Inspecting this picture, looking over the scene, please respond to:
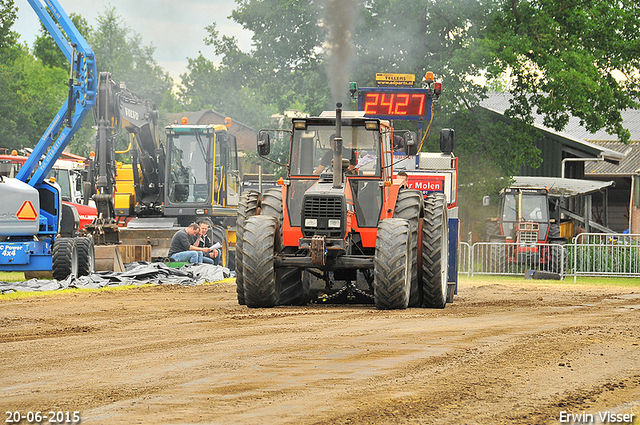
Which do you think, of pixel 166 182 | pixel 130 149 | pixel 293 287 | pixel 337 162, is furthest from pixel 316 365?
pixel 130 149

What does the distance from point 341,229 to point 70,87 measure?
826cm

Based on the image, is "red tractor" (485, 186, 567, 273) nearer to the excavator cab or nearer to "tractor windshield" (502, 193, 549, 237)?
"tractor windshield" (502, 193, 549, 237)

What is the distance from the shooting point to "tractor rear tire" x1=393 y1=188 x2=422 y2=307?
37.9 feet

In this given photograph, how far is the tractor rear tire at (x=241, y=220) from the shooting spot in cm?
1141

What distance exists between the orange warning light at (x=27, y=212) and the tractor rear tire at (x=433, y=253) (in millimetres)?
7380

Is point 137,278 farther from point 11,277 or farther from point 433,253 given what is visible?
point 433,253

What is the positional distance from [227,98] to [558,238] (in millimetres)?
75121

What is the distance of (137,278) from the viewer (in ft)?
56.0

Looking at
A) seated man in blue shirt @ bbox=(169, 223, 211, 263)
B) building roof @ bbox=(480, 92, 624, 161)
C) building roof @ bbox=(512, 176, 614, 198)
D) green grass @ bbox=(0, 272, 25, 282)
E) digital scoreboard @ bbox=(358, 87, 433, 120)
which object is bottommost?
green grass @ bbox=(0, 272, 25, 282)

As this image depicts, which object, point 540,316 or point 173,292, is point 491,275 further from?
point 540,316

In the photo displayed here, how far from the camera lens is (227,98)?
10119cm

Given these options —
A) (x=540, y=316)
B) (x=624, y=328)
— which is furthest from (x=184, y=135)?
(x=624, y=328)

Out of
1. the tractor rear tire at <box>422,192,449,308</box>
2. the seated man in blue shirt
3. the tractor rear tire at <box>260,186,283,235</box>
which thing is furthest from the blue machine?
the tractor rear tire at <box>422,192,449,308</box>

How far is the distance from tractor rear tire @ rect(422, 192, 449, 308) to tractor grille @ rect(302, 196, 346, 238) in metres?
1.41
